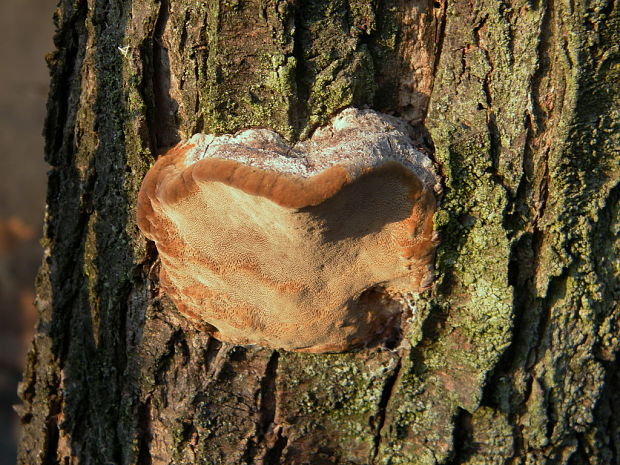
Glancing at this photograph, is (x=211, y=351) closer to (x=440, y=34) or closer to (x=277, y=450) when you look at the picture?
(x=277, y=450)

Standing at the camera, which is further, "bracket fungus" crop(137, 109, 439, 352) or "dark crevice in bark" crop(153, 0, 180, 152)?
"dark crevice in bark" crop(153, 0, 180, 152)

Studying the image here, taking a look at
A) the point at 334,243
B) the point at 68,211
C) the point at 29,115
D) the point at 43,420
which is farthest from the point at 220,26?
the point at 29,115

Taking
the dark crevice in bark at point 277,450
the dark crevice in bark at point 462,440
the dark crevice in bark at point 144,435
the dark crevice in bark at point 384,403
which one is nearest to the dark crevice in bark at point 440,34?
the dark crevice in bark at point 384,403

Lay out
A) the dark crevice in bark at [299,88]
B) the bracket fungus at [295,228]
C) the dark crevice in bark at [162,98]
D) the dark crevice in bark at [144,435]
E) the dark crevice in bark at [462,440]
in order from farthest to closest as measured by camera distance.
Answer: the dark crevice in bark at [144,435]
the dark crevice in bark at [462,440]
the dark crevice in bark at [162,98]
the dark crevice in bark at [299,88]
the bracket fungus at [295,228]

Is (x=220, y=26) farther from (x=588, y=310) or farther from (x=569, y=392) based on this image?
(x=569, y=392)

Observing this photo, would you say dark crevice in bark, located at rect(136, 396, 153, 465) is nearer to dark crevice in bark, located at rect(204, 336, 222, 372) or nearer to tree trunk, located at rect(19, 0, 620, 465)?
tree trunk, located at rect(19, 0, 620, 465)

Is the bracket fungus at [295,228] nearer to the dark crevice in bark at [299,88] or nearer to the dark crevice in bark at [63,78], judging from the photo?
the dark crevice in bark at [299,88]

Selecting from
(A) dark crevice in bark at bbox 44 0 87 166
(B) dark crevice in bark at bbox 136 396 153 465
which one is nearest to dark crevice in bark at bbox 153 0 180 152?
(A) dark crevice in bark at bbox 44 0 87 166
